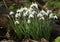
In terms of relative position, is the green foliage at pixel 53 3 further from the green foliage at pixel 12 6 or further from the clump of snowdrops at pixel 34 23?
the clump of snowdrops at pixel 34 23

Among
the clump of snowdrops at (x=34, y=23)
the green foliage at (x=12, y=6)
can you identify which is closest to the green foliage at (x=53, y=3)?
the green foliage at (x=12, y=6)

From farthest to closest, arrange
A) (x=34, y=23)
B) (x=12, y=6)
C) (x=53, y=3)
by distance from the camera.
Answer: (x=53, y=3) → (x=12, y=6) → (x=34, y=23)

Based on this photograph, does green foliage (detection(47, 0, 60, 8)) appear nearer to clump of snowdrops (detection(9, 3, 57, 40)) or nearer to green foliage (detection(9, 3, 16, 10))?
green foliage (detection(9, 3, 16, 10))

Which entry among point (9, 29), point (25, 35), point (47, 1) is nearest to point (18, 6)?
point (47, 1)

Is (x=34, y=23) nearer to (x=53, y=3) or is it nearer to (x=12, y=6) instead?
(x=12, y=6)

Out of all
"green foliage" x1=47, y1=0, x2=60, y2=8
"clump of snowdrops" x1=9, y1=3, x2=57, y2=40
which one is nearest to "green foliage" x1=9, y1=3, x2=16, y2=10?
"green foliage" x1=47, y1=0, x2=60, y2=8

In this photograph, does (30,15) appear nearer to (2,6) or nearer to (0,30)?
(0,30)

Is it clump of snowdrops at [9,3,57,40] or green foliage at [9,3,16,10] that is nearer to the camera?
clump of snowdrops at [9,3,57,40]

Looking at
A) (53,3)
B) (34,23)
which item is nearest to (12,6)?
(53,3)
